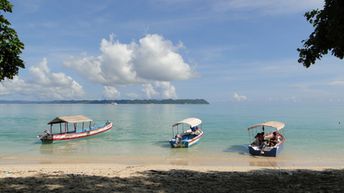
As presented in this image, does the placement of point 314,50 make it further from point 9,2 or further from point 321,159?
point 321,159

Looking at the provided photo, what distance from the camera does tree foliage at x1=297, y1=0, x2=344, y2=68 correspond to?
28.8 feet

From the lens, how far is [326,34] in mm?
9836

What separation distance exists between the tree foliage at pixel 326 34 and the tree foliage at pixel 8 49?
341 inches

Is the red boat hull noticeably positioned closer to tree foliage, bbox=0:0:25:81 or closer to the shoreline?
the shoreline

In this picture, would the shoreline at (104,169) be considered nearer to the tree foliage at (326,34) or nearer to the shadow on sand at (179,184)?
the shadow on sand at (179,184)

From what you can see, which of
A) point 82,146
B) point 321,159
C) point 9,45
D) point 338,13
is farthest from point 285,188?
point 82,146

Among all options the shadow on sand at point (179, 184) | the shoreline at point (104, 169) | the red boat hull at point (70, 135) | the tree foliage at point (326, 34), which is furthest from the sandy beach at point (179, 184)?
the red boat hull at point (70, 135)

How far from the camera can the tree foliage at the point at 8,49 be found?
9404mm

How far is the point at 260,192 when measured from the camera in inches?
392

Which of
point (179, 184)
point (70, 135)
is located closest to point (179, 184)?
point (179, 184)

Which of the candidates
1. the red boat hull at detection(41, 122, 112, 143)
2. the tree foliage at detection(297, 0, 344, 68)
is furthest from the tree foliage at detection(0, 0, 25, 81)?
the red boat hull at detection(41, 122, 112, 143)

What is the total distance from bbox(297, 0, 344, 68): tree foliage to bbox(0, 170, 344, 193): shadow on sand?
13.2ft

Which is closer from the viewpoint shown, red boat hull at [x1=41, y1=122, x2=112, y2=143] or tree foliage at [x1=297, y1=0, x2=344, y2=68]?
tree foliage at [x1=297, y1=0, x2=344, y2=68]

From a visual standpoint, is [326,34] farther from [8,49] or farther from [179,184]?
[8,49]
